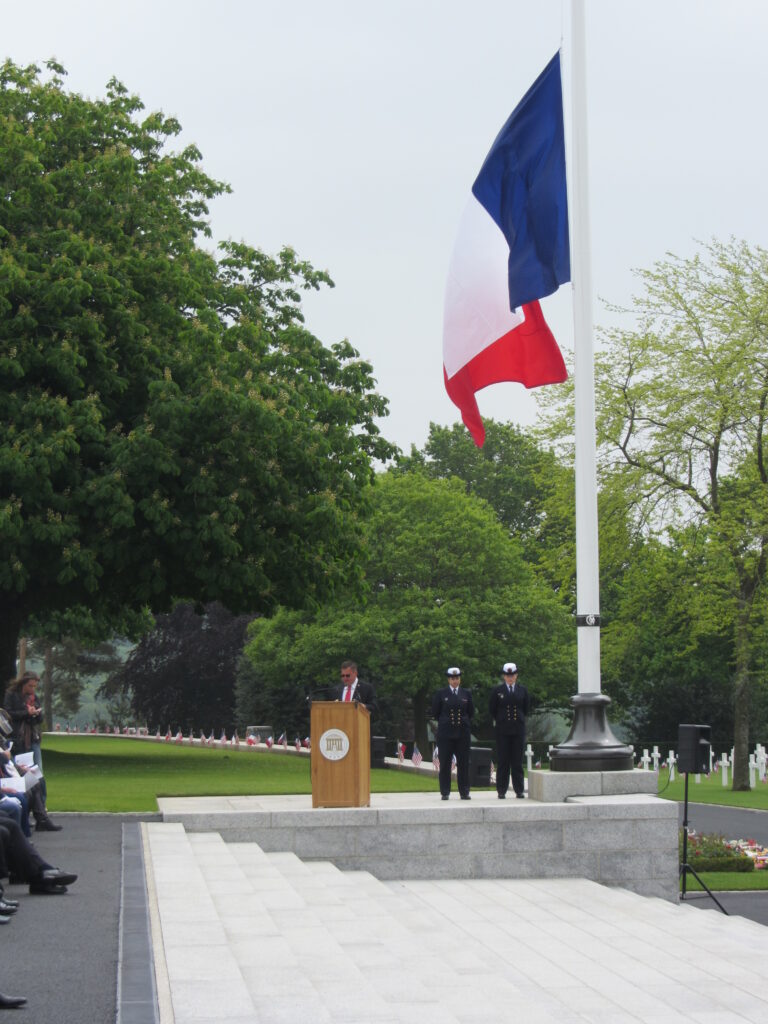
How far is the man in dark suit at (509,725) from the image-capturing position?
1827cm

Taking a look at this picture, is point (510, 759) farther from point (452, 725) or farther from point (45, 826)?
point (45, 826)

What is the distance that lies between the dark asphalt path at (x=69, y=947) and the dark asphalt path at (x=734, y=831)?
7674 millimetres

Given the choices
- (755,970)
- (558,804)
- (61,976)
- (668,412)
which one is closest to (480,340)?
(558,804)

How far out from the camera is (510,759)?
18.5 metres

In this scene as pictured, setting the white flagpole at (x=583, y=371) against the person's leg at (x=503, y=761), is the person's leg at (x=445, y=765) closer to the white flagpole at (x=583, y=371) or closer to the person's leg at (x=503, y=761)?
the person's leg at (x=503, y=761)

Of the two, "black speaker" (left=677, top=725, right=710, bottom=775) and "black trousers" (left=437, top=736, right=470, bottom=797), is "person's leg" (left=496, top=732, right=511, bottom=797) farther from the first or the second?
"black speaker" (left=677, top=725, right=710, bottom=775)

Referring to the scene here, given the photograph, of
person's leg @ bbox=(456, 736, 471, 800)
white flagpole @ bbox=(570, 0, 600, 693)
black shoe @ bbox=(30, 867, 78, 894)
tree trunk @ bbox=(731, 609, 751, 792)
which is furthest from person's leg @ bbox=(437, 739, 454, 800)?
tree trunk @ bbox=(731, 609, 751, 792)

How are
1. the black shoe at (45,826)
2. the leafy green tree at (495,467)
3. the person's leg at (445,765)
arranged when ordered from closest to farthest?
the black shoe at (45,826)
the person's leg at (445,765)
the leafy green tree at (495,467)

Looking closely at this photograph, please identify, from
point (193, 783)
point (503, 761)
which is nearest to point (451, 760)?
point (503, 761)

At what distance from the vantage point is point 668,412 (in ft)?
133

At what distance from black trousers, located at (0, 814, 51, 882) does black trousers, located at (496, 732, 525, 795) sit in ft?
26.3

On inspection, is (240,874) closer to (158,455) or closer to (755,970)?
(755,970)

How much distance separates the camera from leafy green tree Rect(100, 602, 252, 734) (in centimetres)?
6794

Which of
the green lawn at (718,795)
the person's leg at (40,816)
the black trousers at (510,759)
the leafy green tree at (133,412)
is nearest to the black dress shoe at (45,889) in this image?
the person's leg at (40,816)
